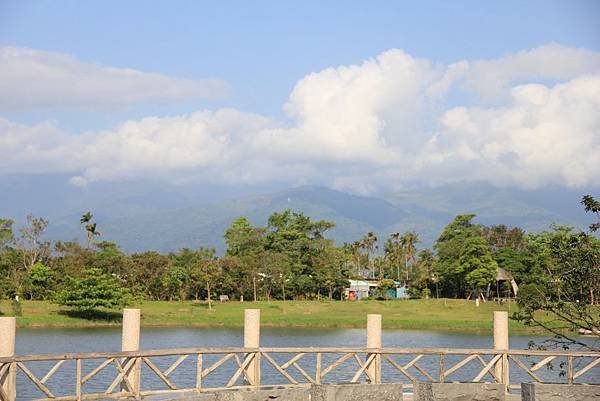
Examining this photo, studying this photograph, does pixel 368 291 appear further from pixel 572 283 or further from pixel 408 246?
pixel 572 283

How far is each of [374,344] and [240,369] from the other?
→ 300cm

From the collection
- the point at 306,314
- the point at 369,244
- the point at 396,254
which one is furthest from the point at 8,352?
the point at 369,244

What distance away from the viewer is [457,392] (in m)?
14.7

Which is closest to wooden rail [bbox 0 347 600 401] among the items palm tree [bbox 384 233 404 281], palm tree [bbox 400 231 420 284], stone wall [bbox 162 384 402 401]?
stone wall [bbox 162 384 402 401]

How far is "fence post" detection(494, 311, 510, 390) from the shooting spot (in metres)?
19.0

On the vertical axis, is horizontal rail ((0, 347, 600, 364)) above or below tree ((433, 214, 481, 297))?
below

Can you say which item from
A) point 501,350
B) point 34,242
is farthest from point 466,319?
point 501,350

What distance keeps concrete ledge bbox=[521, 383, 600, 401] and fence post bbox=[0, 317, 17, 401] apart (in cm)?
818

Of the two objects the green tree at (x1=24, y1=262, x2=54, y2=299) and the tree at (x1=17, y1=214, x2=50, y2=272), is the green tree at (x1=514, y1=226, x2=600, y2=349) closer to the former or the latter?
the green tree at (x1=24, y1=262, x2=54, y2=299)

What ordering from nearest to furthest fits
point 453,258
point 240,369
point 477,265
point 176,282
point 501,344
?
1. point 240,369
2. point 501,344
3. point 176,282
4. point 477,265
5. point 453,258

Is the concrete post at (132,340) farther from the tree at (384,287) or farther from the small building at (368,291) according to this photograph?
the small building at (368,291)

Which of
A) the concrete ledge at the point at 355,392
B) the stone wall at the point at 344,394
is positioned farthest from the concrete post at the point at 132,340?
the concrete ledge at the point at 355,392

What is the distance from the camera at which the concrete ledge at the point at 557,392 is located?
479 inches

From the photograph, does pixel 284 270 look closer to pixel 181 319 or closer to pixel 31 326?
pixel 181 319
